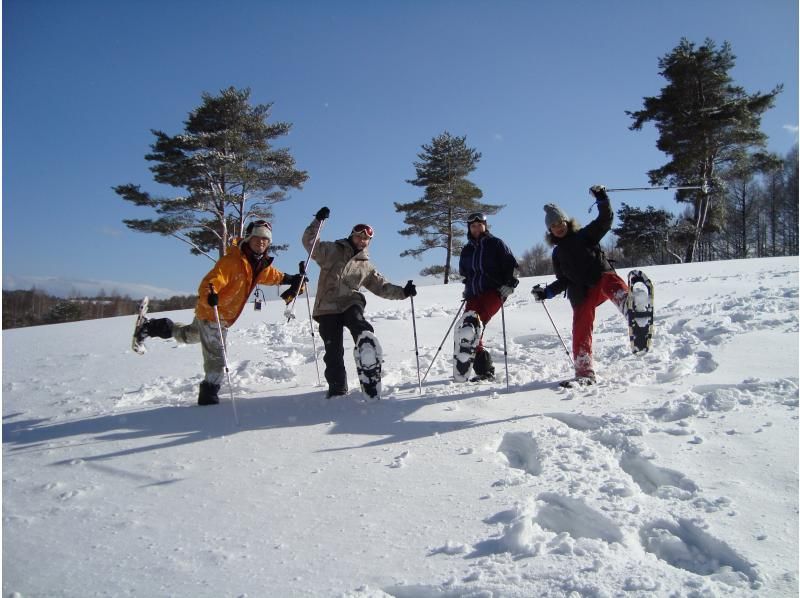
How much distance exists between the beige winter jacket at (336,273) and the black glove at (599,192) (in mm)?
2044

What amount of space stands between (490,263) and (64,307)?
27.1 m

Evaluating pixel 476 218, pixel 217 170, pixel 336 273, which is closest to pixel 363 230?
pixel 336 273

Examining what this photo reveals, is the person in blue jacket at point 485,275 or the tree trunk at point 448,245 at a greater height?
the tree trunk at point 448,245

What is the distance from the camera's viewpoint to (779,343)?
4.46 m

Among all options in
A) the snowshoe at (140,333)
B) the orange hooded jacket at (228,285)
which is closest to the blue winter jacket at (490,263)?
the orange hooded jacket at (228,285)

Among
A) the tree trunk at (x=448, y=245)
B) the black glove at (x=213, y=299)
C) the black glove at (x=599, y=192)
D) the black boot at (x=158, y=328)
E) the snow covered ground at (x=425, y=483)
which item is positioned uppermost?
the tree trunk at (x=448, y=245)

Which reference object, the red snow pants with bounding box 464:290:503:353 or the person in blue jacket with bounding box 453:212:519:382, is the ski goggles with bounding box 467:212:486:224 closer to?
the person in blue jacket with bounding box 453:212:519:382

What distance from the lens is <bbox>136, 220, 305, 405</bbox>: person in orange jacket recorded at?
4203 millimetres

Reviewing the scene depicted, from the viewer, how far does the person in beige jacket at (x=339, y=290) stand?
167 inches

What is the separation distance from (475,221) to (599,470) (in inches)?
113

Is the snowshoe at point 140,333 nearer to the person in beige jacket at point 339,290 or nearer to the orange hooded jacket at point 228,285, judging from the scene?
the orange hooded jacket at point 228,285

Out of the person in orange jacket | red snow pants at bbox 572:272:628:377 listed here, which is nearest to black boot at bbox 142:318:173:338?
the person in orange jacket

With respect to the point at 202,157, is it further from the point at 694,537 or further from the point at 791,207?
the point at 791,207

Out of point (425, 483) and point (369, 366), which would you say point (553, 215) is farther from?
point (425, 483)
